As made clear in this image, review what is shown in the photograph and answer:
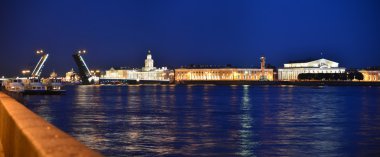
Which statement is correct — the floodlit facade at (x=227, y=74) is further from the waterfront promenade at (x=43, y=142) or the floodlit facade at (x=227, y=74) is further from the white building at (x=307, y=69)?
the waterfront promenade at (x=43, y=142)

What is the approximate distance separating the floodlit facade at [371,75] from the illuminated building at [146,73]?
160 feet

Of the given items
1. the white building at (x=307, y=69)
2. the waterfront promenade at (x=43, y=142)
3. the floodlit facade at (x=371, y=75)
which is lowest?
the waterfront promenade at (x=43, y=142)

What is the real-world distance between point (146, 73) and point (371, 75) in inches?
2384

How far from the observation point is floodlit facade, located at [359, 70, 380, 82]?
13550 cm

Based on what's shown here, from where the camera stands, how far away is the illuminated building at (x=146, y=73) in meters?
159

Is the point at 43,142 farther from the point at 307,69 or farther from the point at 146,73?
the point at 146,73

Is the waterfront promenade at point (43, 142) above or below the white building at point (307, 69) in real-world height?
below

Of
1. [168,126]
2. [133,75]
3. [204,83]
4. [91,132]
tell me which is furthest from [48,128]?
[133,75]

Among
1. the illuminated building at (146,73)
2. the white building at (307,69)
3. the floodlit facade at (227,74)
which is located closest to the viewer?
the white building at (307,69)

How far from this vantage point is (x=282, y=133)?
16.0m

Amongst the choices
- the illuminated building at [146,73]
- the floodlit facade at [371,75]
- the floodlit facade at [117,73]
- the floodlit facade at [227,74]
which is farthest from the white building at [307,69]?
the floodlit facade at [117,73]

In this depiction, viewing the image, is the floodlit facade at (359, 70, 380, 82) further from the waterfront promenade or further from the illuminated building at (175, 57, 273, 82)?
the waterfront promenade

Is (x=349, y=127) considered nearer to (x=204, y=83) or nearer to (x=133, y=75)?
(x=204, y=83)

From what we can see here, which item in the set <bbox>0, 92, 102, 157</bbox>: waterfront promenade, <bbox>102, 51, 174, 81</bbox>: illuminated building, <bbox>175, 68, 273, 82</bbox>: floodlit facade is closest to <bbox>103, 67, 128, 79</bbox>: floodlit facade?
<bbox>102, 51, 174, 81</bbox>: illuminated building
